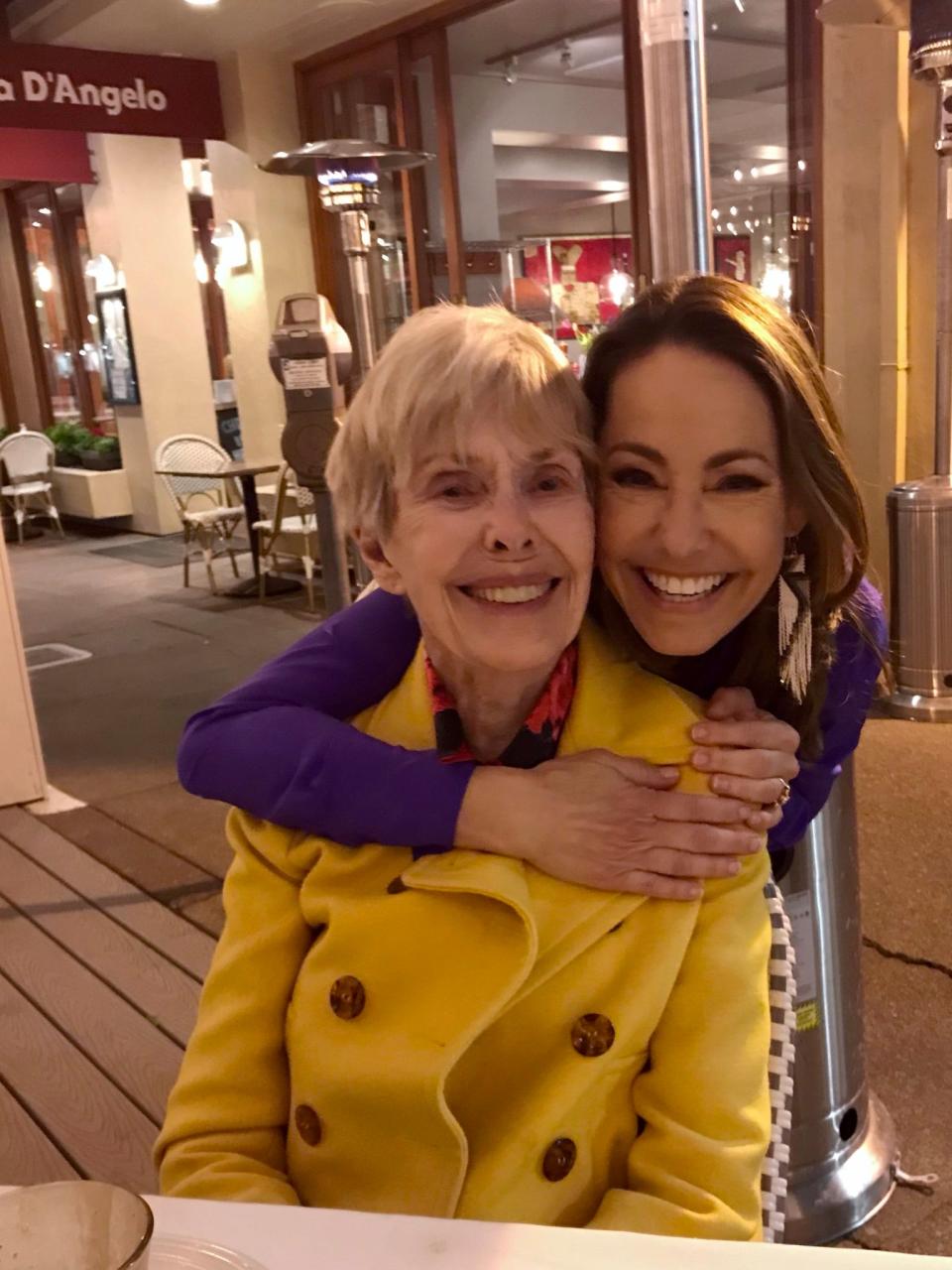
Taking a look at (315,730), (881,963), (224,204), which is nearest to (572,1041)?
(315,730)

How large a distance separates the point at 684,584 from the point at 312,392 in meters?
2.42

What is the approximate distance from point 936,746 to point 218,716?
3.06 metres

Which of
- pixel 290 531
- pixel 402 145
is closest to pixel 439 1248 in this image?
pixel 290 531

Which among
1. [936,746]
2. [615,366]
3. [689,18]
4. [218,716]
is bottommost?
[936,746]

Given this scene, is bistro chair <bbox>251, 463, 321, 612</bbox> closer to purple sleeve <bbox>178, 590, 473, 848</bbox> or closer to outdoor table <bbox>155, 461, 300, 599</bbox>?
outdoor table <bbox>155, 461, 300, 599</bbox>

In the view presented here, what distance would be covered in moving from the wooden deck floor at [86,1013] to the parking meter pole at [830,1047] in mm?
1086

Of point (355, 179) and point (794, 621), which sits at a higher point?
point (355, 179)

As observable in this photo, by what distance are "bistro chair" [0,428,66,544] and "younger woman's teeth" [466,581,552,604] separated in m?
10.0

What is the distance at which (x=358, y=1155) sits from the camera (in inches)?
41.5

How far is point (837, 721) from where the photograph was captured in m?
1.32

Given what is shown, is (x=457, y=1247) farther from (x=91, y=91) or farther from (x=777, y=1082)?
(x=91, y=91)

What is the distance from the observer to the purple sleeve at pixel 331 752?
110 cm

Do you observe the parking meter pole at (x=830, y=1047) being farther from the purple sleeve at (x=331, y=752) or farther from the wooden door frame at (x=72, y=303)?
the wooden door frame at (x=72, y=303)

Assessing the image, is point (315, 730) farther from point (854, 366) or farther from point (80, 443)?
point (80, 443)
